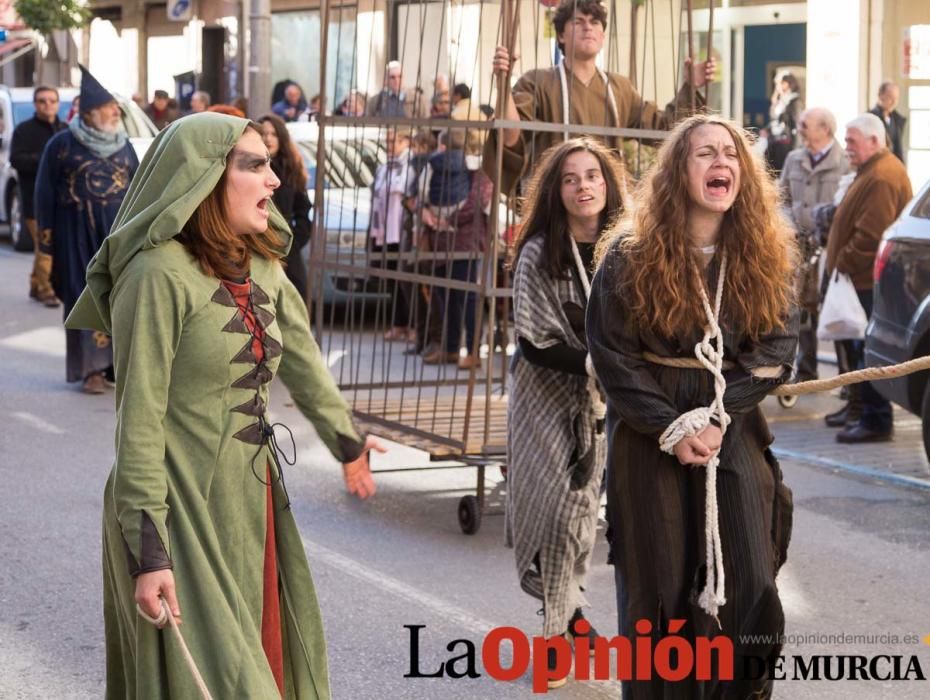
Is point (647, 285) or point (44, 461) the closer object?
point (647, 285)

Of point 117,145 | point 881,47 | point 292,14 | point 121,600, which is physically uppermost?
point 292,14

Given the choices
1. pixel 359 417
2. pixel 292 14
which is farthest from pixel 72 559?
pixel 292 14

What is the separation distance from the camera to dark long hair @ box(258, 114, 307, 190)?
1062 centimetres

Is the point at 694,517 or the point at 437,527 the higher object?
the point at 694,517

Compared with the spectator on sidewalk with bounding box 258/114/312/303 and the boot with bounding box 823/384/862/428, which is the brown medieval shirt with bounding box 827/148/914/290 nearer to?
the boot with bounding box 823/384/862/428

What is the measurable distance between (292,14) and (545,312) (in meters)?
27.6

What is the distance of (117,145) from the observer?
10.7 metres

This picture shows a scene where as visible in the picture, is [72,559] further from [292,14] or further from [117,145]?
[292,14]

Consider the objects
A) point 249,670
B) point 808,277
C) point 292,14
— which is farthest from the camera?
point 292,14

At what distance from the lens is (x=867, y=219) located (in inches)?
374

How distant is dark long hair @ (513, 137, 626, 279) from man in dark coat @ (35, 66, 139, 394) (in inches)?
230

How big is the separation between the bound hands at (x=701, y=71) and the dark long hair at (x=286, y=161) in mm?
3980

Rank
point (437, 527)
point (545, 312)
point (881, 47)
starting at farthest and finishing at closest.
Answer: point (881, 47) → point (437, 527) → point (545, 312)

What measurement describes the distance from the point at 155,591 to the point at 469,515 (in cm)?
384
